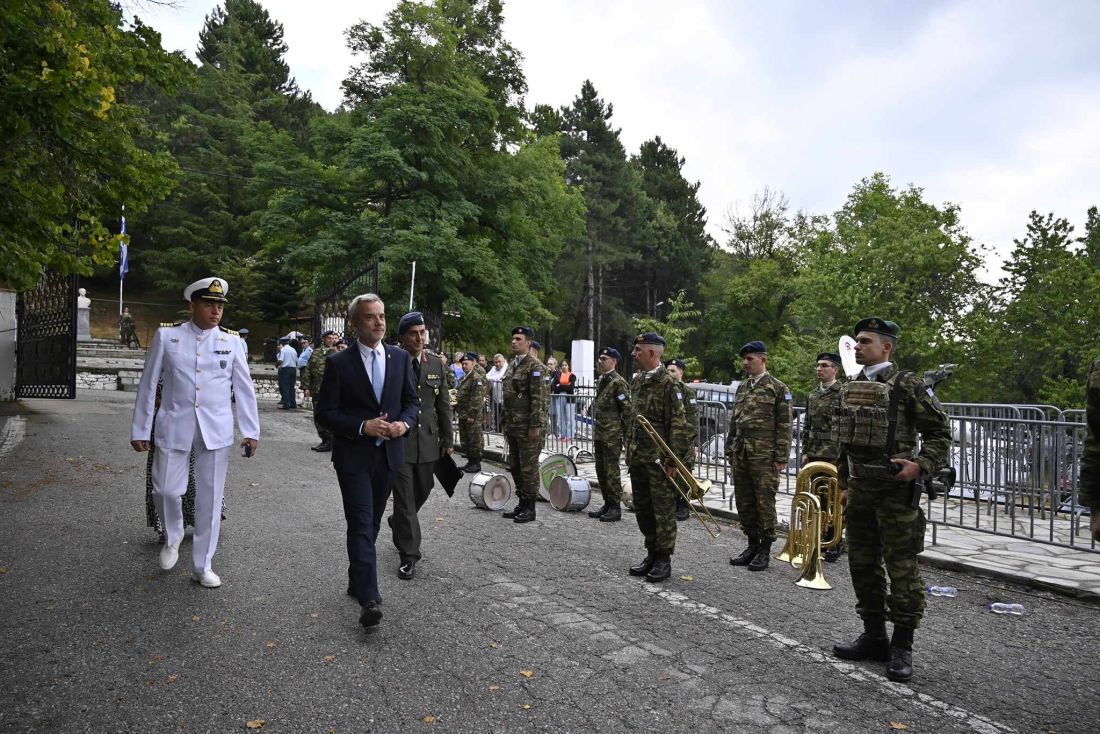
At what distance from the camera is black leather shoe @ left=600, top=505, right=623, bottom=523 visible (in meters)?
9.15

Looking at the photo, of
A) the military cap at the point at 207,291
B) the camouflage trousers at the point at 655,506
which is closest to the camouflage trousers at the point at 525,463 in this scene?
the camouflage trousers at the point at 655,506

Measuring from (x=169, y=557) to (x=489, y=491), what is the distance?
4010 millimetres

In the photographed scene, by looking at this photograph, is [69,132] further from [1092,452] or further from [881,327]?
[1092,452]

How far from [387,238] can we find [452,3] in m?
12.3

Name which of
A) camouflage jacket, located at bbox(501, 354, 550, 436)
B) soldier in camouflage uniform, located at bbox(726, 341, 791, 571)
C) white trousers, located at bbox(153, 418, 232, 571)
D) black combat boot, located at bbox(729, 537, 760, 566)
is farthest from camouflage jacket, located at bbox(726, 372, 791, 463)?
white trousers, located at bbox(153, 418, 232, 571)

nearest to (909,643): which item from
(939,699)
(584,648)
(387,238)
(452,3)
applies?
(939,699)

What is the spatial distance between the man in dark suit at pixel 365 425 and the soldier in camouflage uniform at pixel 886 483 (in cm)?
282

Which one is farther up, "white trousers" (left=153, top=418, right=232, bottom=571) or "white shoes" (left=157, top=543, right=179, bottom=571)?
"white trousers" (left=153, top=418, right=232, bottom=571)

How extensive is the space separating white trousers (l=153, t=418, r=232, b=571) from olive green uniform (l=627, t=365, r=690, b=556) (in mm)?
3216

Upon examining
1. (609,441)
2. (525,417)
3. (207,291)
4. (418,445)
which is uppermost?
(207,291)

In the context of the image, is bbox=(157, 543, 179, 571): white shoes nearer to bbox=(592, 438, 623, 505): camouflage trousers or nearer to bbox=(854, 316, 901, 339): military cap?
bbox=(592, 438, 623, 505): camouflage trousers

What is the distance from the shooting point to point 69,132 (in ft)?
28.3

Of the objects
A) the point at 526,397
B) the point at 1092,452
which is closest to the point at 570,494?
the point at 526,397

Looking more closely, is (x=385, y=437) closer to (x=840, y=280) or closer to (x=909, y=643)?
(x=909, y=643)
